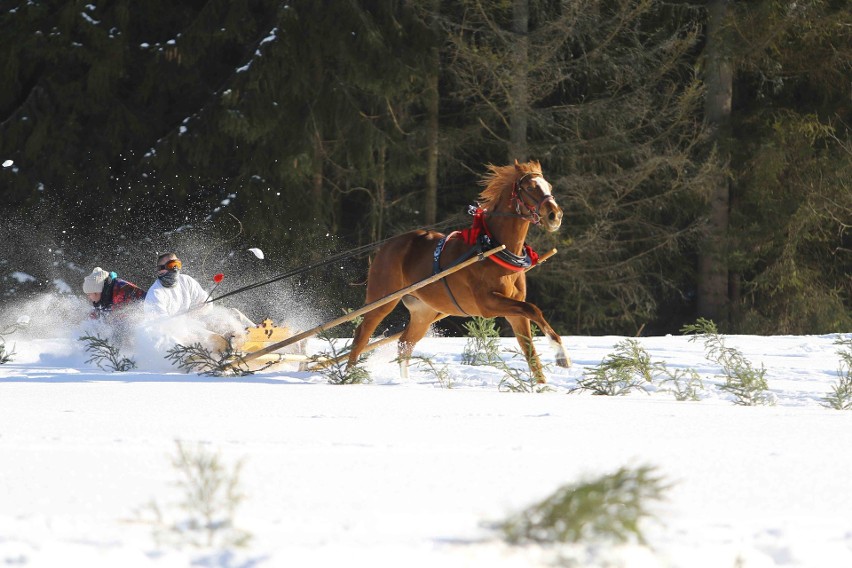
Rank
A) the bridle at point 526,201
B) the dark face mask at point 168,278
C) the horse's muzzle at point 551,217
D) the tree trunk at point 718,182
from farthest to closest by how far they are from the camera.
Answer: the tree trunk at point 718,182, the dark face mask at point 168,278, the bridle at point 526,201, the horse's muzzle at point 551,217

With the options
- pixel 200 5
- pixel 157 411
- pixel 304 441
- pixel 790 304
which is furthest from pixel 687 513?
pixel 200 5

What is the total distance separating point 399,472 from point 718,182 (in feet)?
57.6

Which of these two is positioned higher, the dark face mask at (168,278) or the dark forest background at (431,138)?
the dark forest background at (431,138)

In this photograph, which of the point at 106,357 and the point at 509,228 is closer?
the point at 509,228

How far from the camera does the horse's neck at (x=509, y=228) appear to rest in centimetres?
888

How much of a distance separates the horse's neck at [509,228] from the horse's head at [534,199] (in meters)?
0.08

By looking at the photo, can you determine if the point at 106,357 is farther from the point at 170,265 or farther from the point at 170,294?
the point at 170,265

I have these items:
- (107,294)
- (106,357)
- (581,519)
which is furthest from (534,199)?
(581,519)

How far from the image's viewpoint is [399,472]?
168 inches

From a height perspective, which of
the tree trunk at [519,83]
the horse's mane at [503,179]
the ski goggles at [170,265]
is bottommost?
the ski goggles at [170,265]

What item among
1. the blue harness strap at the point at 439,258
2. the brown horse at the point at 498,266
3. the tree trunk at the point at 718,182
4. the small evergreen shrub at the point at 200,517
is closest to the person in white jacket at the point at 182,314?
the brown horse at the point at 498,266

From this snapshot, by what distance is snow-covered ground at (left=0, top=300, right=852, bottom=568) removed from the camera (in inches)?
131

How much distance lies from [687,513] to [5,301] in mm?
16805

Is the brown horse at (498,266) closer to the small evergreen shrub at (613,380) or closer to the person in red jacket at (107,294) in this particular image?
the small evergreen shrub at (613,380)
